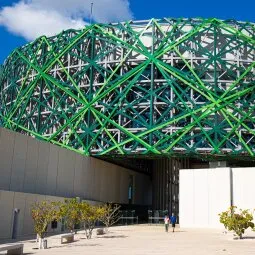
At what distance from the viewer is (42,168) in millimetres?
30953

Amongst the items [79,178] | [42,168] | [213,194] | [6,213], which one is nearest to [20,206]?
[6,213]

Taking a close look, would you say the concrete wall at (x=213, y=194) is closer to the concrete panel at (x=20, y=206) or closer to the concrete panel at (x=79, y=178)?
the concrete panel at (x=79, y=178)

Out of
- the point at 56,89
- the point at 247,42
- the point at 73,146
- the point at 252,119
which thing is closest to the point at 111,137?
the point at 73,146

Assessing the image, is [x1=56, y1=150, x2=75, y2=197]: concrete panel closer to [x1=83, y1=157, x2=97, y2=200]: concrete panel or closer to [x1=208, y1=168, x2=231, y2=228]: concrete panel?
[x1=83, y1=157, x2=97, y2=200]: concrete panel

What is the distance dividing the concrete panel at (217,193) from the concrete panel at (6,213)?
15217 mm

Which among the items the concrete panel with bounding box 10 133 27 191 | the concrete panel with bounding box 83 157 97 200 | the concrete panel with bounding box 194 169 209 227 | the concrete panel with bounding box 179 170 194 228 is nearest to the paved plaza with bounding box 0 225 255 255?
the concrete panel with bounding box 10 133 27 191

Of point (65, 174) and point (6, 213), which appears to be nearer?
point (6, 213)

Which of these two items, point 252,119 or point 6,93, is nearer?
point 252,119

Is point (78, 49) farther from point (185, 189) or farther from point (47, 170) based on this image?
point (185, 189)

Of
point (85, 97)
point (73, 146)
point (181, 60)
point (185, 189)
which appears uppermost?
point (181, 60)

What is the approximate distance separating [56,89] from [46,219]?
2264cm

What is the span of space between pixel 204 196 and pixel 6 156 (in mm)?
14976

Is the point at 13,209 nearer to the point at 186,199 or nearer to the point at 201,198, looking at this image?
the point at 186,199

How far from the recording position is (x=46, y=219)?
18562 mm
